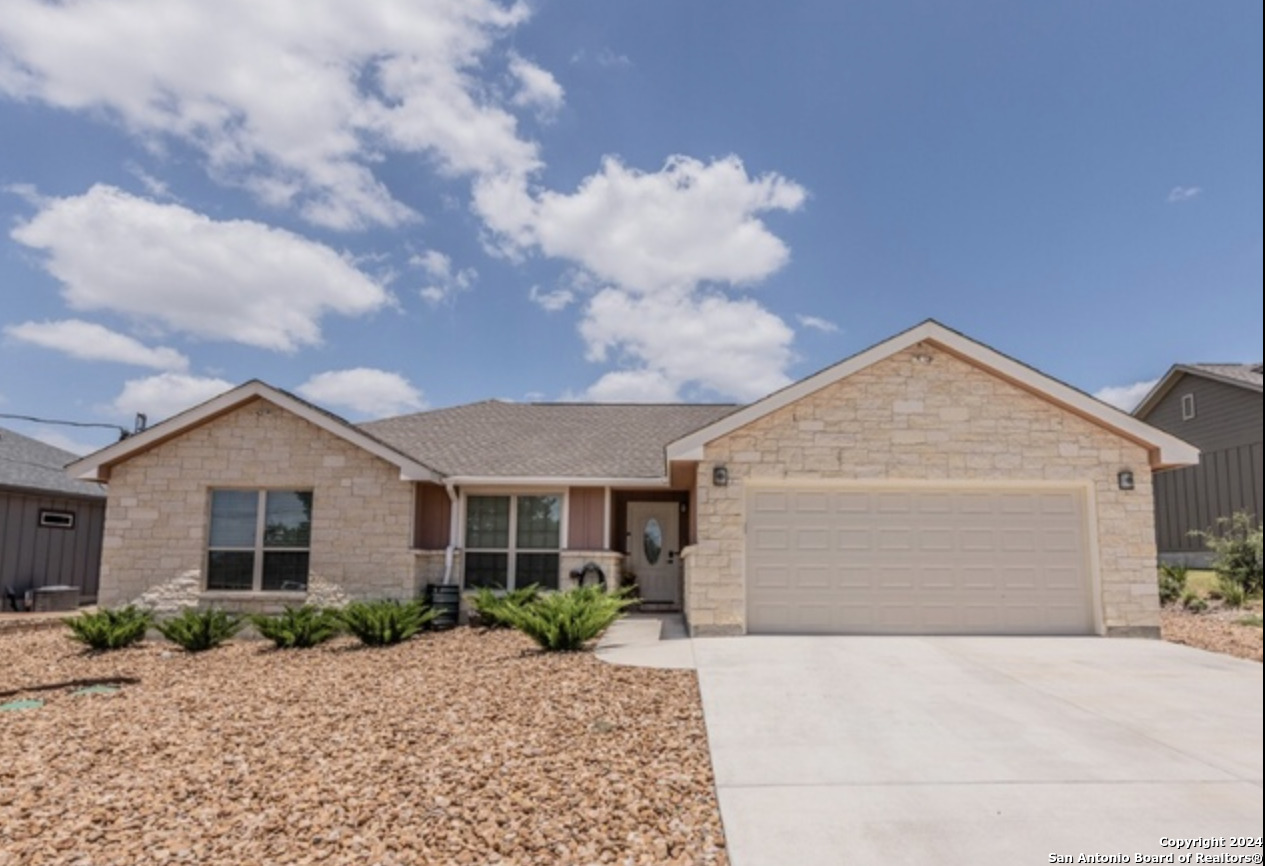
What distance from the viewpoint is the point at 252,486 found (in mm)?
12664

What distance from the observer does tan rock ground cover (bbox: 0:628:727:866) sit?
3.94 meters

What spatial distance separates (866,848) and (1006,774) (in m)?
1.52

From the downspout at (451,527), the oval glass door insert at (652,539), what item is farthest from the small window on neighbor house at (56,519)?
the oval glass door insert at (652,539)

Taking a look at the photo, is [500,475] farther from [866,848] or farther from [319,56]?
[866,848]

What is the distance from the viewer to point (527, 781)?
4688 millimetres

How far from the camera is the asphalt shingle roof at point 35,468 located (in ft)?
57.1

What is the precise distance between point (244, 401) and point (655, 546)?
798 cm

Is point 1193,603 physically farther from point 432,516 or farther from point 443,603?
point 432,516

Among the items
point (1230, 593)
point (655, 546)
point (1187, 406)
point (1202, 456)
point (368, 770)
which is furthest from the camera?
point (1187, 406)

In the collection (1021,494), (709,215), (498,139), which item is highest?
(498,139)

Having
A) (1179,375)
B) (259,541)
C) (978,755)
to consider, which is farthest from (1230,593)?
(259,541)

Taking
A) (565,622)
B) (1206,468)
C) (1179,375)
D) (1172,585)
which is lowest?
(565,622)

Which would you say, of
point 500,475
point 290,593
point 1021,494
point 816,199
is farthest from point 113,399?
point 1021,494

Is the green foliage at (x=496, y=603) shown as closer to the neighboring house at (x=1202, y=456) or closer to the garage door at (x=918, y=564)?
the garage door at (x=918, y=564)
